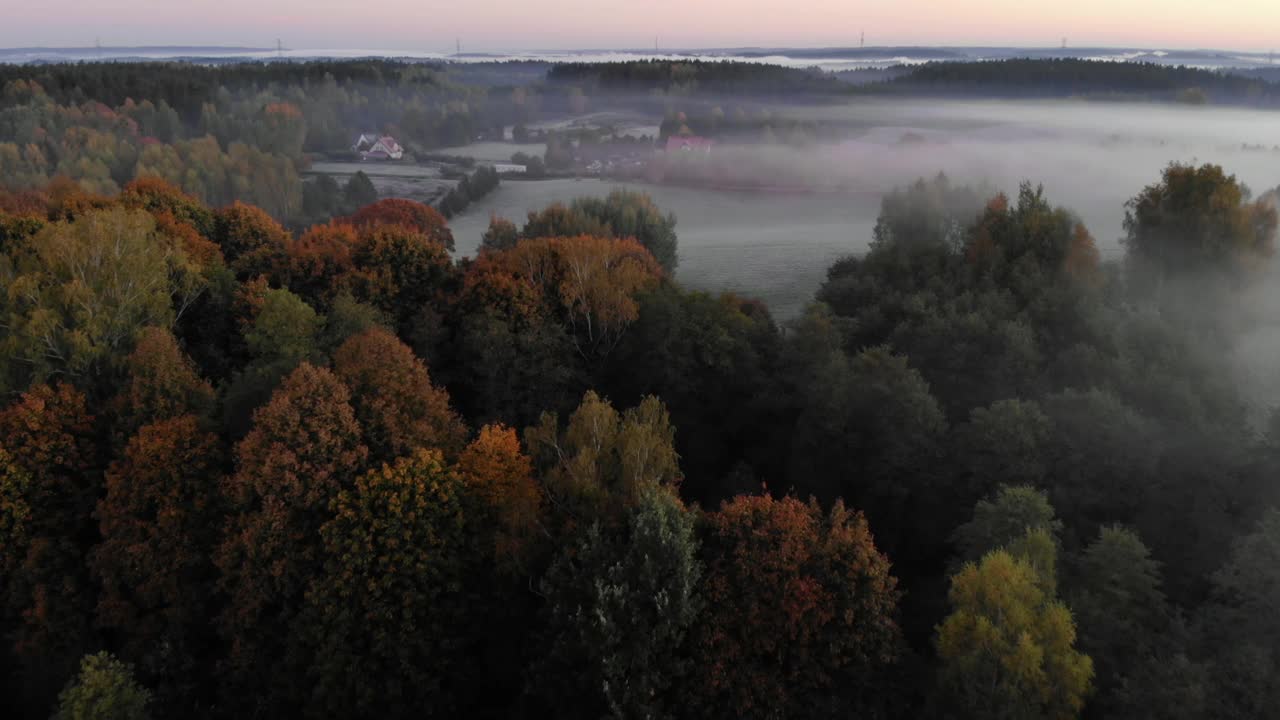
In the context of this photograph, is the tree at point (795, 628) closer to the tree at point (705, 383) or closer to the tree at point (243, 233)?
the tree at point (705, 383)

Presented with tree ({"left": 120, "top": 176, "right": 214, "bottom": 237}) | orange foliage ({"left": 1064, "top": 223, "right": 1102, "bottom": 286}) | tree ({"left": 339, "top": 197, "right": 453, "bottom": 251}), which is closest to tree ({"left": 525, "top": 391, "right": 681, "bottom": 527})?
orange foliage ({"left": 1064, "top": 223, "right": 1102, "bottom": 286})

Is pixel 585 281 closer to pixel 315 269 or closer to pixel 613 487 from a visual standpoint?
pixel 315 269

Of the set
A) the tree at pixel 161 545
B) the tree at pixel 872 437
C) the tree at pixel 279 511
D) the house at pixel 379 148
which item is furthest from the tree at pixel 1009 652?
the house at pixel 379 148

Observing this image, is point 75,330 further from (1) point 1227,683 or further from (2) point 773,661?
(1) point 1227,683

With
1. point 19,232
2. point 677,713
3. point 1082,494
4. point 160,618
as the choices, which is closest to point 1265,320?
point 1082,494

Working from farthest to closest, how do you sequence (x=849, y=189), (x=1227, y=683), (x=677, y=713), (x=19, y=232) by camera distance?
(x=849, y=189)
(x=19, y=232)
(x=677, y=713)
(x=1227, y=683)

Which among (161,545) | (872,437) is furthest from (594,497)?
(161,545)
